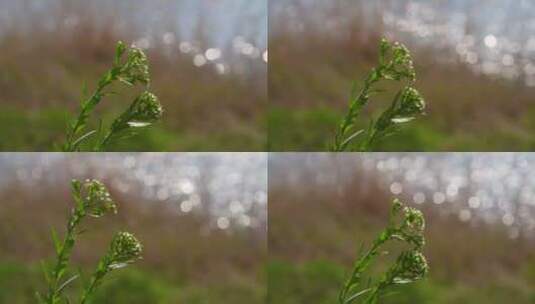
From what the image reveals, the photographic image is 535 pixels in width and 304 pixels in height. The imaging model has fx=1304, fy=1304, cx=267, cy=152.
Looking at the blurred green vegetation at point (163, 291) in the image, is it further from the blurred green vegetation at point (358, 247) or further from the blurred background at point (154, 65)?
the blurred background at point (154, 65)

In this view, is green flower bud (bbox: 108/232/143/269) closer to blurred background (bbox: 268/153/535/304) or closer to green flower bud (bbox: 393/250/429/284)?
blurred background (bbox: 268/153/535/304)

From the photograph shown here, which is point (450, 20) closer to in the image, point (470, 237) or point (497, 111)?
point (497, 111)

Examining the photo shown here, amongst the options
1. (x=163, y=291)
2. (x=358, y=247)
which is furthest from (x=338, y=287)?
(x=163, y=291)

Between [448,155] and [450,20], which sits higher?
[450,20]

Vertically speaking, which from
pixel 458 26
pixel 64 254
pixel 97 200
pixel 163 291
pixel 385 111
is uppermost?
pixel 458 26

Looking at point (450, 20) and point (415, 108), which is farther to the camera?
point (450, 20)

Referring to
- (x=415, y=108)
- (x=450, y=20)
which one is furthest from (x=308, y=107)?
(x=450, y=20)

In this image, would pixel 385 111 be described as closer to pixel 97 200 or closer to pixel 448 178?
pixel 448 178
